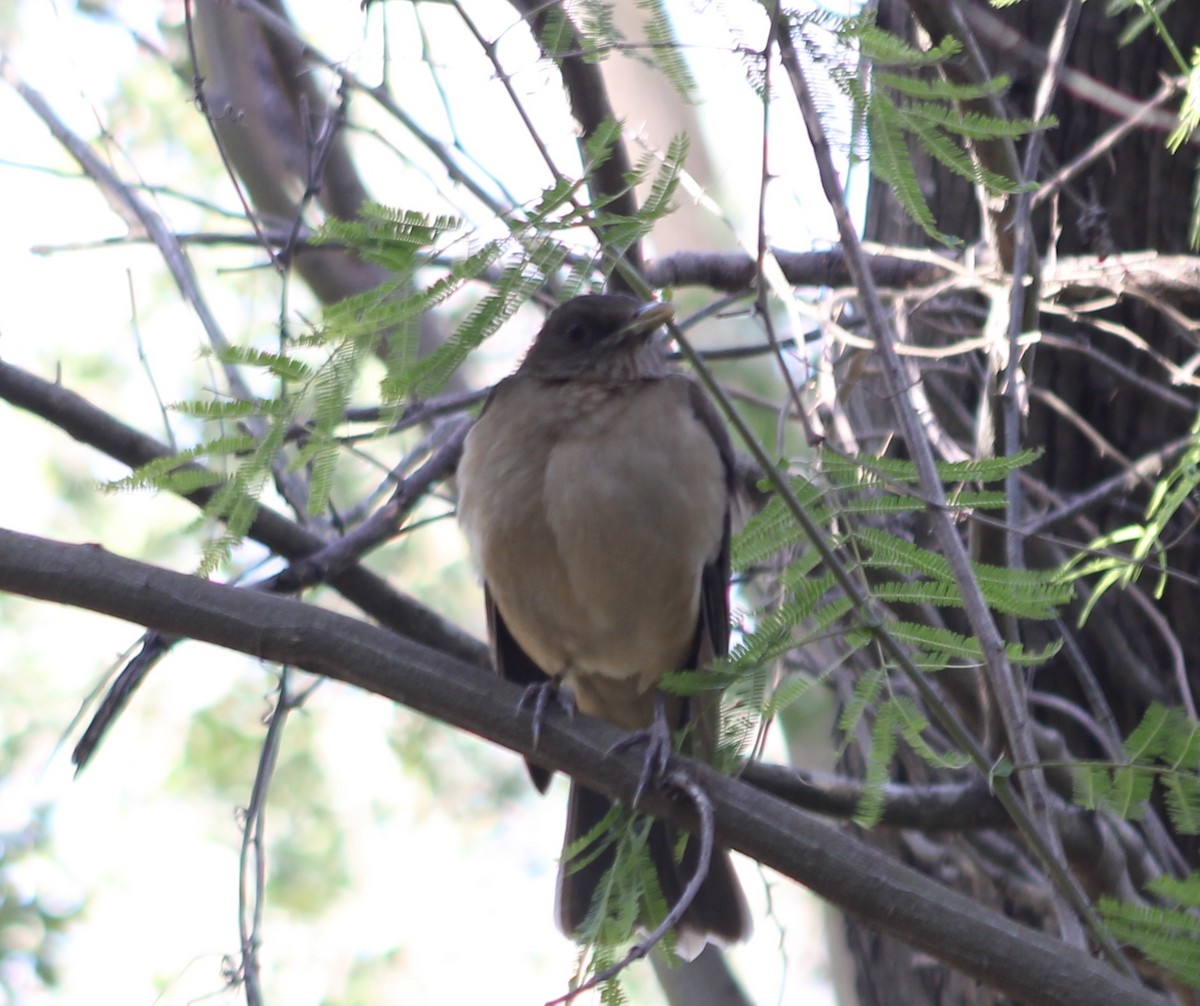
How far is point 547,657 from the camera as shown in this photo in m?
4.55

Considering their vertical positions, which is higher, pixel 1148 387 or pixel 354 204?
pixel 354 204

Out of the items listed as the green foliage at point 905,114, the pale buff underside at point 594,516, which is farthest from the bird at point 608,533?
the green foliage at point 905,114

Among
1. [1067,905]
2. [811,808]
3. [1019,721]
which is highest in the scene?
[811,808]

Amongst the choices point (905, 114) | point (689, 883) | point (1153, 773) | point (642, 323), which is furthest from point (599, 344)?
point (1153, 773)

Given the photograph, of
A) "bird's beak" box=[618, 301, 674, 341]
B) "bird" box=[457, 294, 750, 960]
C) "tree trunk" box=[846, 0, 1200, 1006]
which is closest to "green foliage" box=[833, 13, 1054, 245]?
"bird's beak" box=[618, 301, 674, 341]

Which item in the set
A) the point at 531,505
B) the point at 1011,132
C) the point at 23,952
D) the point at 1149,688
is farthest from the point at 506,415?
the point at 23,952

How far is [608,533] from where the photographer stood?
4.11m

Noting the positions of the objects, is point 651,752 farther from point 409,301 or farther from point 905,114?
point 905,114

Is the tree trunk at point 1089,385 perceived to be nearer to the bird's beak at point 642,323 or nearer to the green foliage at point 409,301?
the bird's beak at point 642,323

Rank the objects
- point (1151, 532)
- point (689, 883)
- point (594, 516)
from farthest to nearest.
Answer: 1. point (594, 516)
2. point (1151, 532)
3. point (689, 883)

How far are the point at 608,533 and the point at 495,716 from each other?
3.38 feet

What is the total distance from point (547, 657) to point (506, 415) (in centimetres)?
82

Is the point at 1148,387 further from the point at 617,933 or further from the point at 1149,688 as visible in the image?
the point at 617,933

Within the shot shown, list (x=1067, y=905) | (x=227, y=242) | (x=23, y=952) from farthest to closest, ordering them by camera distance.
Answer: (x=23, y=952), (x=227, y=242), (x=1067, y=905)
